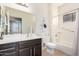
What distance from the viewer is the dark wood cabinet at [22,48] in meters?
1.47

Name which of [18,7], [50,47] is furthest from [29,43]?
[18,7]

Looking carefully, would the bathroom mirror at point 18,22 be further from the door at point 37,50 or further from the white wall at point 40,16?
the door at point 37,50

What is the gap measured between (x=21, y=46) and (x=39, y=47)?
474 mm

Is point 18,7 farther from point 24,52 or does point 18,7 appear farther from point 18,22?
point 24,52

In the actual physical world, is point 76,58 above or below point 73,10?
below

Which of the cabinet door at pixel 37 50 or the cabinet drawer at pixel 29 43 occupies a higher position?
the cabinet drawer at pixel 29 43

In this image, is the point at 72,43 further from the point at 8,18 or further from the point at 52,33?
the point at 8,18

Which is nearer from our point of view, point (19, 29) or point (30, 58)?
point (30, 58)

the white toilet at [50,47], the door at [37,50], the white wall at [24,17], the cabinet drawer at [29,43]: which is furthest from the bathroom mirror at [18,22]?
the white toilet at [50,47]

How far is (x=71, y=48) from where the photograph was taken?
1765 mm

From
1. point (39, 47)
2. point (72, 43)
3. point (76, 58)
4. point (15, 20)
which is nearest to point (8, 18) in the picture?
point (15, 20)

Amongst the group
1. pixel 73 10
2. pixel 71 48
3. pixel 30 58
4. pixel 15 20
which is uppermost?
pixel 73 10

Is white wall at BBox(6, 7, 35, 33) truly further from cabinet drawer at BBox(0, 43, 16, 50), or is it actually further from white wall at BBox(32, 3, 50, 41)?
cabinet drawer at BBox(0, 43, 16, 50)

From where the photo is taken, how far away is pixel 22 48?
5.69 feet
